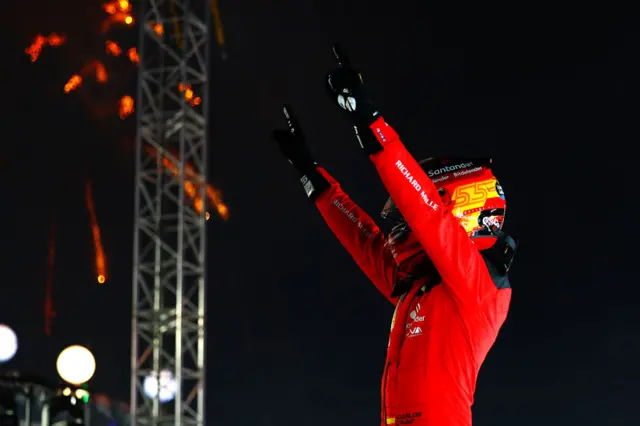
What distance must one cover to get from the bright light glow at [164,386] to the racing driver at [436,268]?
675 centimetres

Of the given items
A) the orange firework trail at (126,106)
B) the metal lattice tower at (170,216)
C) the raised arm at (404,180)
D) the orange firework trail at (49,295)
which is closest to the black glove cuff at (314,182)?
the raised arm at (404,180)

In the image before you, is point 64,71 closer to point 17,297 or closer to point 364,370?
point 17,297

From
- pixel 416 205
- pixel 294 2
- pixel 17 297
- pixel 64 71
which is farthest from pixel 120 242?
pixel 416 205

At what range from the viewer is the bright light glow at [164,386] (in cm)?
915

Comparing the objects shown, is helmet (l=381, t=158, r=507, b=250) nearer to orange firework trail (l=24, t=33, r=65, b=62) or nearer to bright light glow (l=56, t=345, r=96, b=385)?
bright light glow (l=56, t=345, r=96, b=385)

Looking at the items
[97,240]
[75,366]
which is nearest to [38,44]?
[97,240]

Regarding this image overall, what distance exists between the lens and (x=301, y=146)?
313cm

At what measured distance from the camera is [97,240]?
12344mm

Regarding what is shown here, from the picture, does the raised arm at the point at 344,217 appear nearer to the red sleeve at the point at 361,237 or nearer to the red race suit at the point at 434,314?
the red sleeve at the point at 361,237

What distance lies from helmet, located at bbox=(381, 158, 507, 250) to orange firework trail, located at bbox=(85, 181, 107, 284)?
10081 millimetres

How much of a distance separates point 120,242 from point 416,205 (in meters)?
10.5

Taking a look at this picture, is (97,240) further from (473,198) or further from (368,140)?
(368,140)

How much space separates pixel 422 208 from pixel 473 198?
35cm

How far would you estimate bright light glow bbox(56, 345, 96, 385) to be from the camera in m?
5.49
